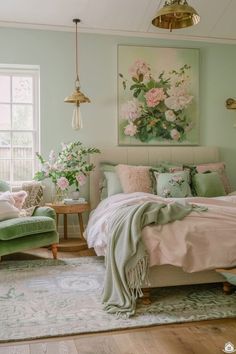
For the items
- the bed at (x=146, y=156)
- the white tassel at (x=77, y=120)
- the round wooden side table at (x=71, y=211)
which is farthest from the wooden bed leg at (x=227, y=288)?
the white tassel at (x=77, y=120)

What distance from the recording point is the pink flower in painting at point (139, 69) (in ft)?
18.4

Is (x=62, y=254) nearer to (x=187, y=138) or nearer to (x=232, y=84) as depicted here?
(x=187, y=138)

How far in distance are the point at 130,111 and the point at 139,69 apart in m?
0.59

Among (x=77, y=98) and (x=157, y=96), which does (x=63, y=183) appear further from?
(x=157, y=96)

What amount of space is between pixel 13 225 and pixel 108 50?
109 inches

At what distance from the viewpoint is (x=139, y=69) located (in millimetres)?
5625

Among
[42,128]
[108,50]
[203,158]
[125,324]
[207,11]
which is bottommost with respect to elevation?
[125,324]

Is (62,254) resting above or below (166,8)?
below

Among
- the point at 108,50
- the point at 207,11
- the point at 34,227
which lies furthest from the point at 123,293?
the point at 207,11

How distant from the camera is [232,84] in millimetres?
5969

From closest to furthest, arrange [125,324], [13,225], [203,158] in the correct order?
[125,324], [13,225], [203,158]

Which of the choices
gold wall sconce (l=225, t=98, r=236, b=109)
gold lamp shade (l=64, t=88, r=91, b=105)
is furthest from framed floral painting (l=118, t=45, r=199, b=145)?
gold lamp shade (l=64, t=88, r=91, b=105)

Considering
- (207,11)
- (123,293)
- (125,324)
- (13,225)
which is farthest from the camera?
(207,11)

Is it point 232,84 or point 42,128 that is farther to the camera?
point 232,84
